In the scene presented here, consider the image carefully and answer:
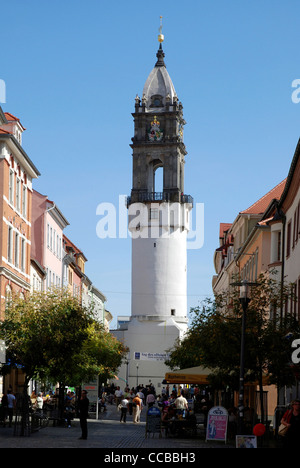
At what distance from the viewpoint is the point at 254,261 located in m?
53.2

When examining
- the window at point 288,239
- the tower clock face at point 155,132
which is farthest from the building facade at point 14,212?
the tower clock face at point 155,132

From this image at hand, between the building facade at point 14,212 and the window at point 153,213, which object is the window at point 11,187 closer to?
the building facade at point 14,212

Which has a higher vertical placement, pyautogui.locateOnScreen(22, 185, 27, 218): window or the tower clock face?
the tower clock face

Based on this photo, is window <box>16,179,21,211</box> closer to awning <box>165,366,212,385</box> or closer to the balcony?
awning <box>165,366,212,385</box>

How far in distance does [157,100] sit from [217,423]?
8408 cm

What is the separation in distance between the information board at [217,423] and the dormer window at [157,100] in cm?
8342

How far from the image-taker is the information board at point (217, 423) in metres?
30.3

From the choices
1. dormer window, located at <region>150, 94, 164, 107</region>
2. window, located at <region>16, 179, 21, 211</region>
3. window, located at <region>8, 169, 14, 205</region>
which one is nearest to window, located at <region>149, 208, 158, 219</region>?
dormer window, located at <region>150, 94, 164, 107</region>

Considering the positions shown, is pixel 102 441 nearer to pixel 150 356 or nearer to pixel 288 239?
pixel 288 239

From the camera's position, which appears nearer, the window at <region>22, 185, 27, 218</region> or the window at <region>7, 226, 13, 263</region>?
the window at <region>7, 226, 13, 263</region>

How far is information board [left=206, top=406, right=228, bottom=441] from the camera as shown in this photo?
3030cm

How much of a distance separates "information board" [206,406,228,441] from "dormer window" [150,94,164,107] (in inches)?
3284

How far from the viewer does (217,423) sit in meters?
30.5
